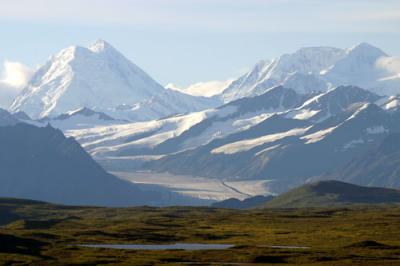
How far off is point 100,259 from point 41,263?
9866 millimetres

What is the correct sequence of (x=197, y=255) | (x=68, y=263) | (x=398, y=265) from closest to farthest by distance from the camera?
(x=398, y=265) → (x=68, y=263) → (x=197, y=255)

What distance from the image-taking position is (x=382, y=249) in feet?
645

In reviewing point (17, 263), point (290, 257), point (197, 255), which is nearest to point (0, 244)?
point (17, 263)

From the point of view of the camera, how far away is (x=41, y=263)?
177750mm

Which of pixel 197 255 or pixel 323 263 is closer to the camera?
pixel 323 263

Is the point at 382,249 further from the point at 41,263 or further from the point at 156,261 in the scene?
the point at 41,263

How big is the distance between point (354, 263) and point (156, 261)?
93.9 feet

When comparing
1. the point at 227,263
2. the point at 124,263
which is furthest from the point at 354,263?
the point at 124,263

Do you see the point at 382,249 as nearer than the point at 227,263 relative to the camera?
No

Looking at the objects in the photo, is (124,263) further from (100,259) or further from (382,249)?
(382,249)

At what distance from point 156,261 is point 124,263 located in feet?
18.5

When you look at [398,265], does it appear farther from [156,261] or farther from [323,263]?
[156,261]

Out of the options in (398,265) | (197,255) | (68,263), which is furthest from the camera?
(197,255)

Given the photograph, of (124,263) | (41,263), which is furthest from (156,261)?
(41,263)
